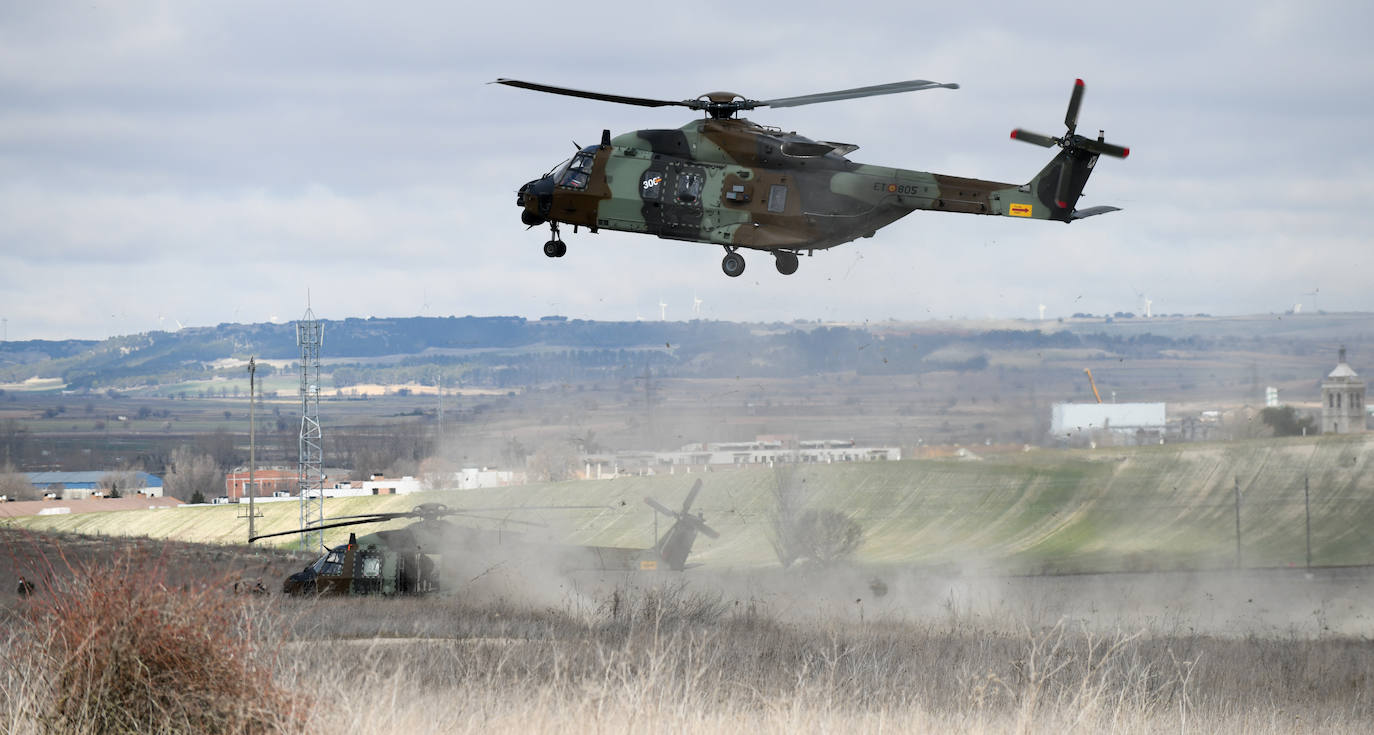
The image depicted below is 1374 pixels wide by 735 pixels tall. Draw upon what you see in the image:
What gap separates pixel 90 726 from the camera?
1082cm

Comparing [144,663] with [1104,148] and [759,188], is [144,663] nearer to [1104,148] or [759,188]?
[759,188]

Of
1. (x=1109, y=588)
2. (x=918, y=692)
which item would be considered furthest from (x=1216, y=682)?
(x=1109, y=588)

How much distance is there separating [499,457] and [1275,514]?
6052 cm

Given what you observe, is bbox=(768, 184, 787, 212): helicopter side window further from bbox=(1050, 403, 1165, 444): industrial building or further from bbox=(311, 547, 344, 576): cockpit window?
bbox=(1050, 403, 1165, 444): industrial building

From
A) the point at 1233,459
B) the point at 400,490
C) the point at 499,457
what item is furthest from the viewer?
the point at 400,490

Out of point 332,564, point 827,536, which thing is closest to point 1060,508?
point 827,536

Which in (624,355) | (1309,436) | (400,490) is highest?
(624,355)

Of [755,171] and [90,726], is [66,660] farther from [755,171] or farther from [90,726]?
[755,171]

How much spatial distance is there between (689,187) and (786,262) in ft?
6.23

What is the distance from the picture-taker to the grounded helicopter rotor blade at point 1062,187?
20.7 metres

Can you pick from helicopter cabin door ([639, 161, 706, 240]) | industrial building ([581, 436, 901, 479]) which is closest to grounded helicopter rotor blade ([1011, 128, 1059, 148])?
helicopter cabin door ([639, 161, 706, 240])

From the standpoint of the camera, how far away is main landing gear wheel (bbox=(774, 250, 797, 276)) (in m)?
19.9

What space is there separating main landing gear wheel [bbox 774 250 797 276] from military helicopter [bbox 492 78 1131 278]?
0.02m

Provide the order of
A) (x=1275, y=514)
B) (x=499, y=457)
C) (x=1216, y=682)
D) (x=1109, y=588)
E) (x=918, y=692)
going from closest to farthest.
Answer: (x=918, y=692), (x=1216, y=682), (x=499, y=457), (x=1109, y=588), (x=1275, y=514)
